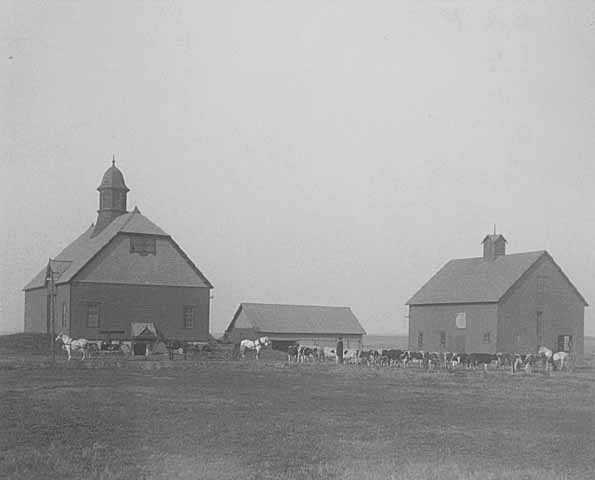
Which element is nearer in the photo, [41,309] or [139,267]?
[139,267]

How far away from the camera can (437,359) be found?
42500mm

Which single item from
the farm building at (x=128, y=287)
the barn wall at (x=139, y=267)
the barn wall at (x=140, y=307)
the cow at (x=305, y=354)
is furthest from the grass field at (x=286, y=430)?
the barn wall at (x=139, y=267)

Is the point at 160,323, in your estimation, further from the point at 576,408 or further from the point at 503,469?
the point at 503,469

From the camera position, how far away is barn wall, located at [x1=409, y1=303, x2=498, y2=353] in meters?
54.6

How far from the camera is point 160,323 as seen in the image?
50844mm

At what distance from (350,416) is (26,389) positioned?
9.65 m

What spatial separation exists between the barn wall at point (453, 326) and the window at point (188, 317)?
18.5 m

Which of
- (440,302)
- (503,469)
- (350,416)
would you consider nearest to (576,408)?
(350,416)

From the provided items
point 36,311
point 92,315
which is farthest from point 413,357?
point 36,311

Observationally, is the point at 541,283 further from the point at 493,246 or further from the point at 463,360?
the point at 463,360

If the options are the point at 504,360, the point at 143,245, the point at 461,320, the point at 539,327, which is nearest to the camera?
the point at 504,360

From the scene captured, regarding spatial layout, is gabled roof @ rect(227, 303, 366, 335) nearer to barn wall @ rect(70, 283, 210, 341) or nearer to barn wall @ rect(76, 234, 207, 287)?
barn wall @ rect(70, 283, 210, 341)

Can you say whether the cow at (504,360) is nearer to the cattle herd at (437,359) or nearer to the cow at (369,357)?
the cattle herd at (437,359)

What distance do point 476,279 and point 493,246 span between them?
3077mm
